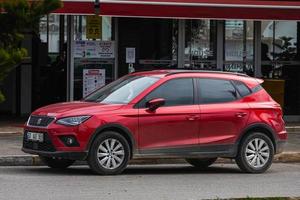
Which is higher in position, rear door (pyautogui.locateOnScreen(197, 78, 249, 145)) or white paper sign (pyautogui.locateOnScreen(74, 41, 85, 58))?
white paper sign (pyautogui.locateOnScreen(74, 41, 85, 58))

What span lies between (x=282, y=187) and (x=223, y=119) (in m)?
1.68

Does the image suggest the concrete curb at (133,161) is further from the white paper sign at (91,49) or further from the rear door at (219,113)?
the white paper sign at (91,49)

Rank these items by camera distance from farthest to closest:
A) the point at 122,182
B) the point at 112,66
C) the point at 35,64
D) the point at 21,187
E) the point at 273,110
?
the point at 35,64 → the point at 112,66 → the point at 273,110 → the point at 122,182 → the point at 21,187

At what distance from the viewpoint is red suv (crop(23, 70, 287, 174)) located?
9.86 meters

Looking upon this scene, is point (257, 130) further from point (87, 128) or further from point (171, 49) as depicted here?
point (171, 49)

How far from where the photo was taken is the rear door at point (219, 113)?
10578mm

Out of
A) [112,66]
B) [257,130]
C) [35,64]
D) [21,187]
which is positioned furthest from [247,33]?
[21,187]

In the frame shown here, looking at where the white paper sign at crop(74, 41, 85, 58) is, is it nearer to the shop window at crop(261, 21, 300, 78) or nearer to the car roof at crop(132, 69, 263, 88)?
the shop window at crop(261, 21, 300, 78)

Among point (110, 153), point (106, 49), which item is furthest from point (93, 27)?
point (110, 153)

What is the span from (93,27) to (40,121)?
21.8ft

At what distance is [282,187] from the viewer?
9430 millimetres

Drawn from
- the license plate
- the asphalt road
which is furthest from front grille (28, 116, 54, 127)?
the asphalt road

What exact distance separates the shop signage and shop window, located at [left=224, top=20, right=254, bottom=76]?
3.13 meters

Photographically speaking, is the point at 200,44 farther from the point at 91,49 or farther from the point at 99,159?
the point at 99,159
